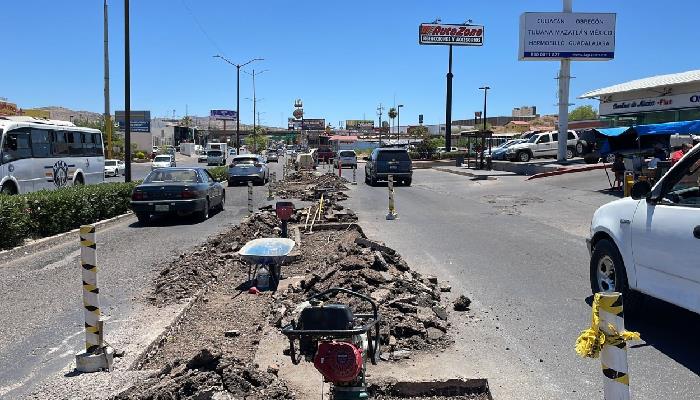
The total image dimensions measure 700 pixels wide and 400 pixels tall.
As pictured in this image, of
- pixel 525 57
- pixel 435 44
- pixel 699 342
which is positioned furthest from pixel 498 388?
pixel 435 44

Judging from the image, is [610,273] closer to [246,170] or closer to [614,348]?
[614,348]

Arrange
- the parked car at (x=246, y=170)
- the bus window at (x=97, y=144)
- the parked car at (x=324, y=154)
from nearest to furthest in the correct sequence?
1. the bus window at (x=97, y=144)
2. the parked car at (x=246, y=170)
3. the parked car at (x=324, y=154)

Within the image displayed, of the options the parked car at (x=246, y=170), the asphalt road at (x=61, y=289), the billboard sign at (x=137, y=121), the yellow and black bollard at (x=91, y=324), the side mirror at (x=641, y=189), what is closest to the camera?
the yellow and black bollard at (x=91, y=324)

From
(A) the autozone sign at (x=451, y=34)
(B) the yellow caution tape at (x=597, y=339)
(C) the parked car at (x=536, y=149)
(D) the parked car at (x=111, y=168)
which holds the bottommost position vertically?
(D) the parked car at (x=111, y=168)

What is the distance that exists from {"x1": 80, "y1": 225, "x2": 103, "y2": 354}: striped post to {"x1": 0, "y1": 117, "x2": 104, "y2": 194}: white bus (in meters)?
13.7

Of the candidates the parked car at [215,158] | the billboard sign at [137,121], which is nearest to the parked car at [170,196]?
the parked car at [215,158]

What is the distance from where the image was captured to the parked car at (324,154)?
68.9m

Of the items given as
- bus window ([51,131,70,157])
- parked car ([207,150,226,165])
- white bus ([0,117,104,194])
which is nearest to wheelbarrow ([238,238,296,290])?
white bus ([0,117,104,194])

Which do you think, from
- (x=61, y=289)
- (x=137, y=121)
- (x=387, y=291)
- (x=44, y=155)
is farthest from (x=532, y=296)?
(x=137, y=121)

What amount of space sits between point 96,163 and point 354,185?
11974 millimetres

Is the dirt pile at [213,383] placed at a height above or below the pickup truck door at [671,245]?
below

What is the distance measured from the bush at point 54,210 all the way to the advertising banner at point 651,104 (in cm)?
3353

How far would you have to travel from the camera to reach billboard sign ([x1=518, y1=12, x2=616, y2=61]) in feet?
124

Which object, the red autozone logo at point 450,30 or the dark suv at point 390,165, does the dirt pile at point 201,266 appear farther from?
the red autozone logo at point 450,30
